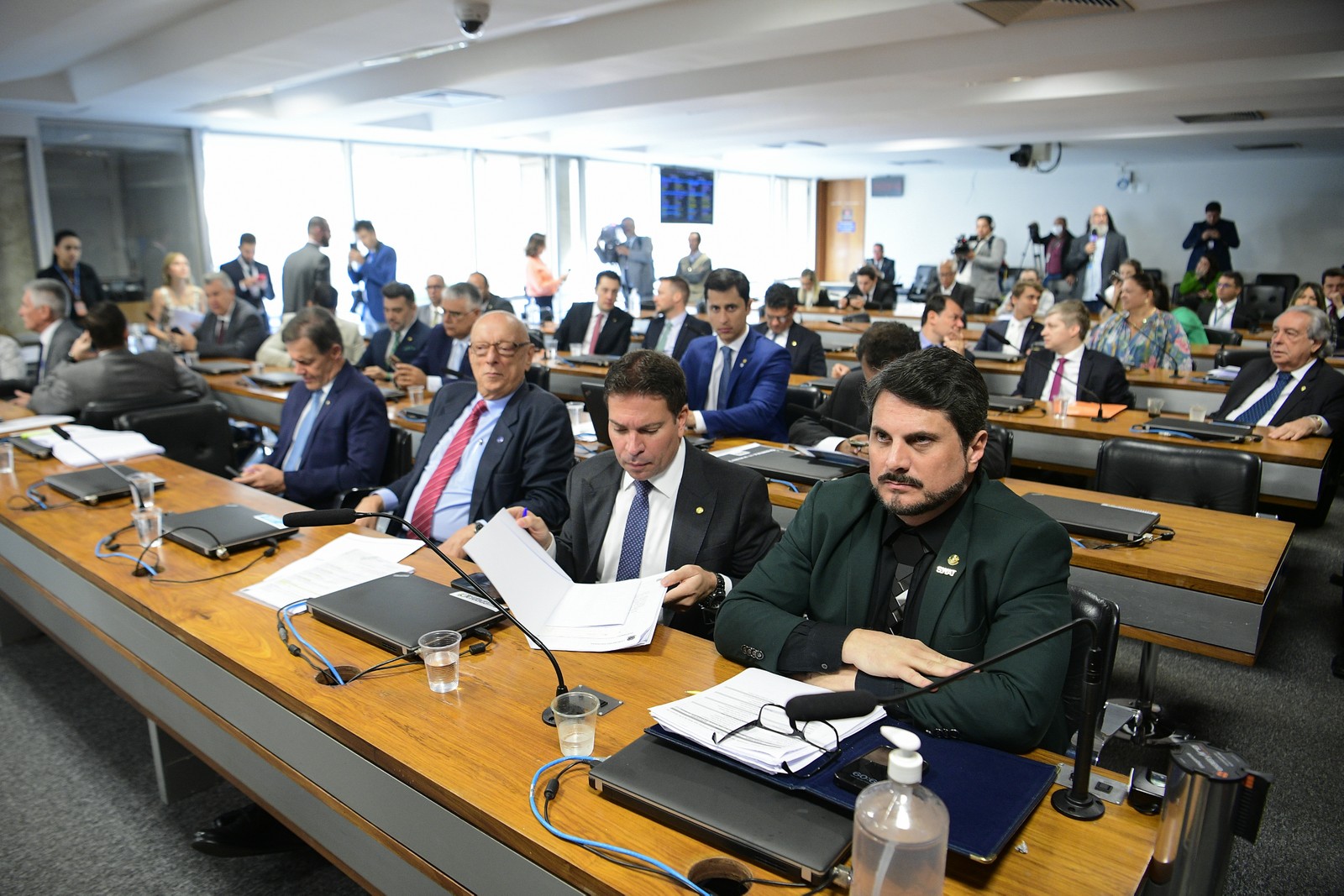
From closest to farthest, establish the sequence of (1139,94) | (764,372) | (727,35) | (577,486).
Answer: (577,486), (764,372), (727,35), (1139,94)

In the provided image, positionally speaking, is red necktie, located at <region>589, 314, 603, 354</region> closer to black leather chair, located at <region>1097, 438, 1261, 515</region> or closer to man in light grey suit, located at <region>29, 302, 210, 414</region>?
man in light grey suit, located at <region>29, 302, 210, 414</region>

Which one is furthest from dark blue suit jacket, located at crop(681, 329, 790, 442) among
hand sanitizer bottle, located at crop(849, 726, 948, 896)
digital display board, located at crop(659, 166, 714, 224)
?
digital display board, located at crop(659, 166, 714, 224)

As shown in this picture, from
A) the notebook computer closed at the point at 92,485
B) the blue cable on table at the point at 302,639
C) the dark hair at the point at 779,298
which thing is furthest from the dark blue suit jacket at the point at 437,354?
the blue cable on table at the point at 302,639

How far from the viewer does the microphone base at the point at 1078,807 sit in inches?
48.8

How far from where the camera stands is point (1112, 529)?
2.48m

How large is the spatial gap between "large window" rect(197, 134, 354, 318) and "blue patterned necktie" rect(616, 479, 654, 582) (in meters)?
9.12

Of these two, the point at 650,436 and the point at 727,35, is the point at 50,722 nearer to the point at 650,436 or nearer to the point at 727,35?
the point at 650,436

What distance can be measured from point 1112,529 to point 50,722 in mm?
3420

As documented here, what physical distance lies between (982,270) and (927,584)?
11.0 m

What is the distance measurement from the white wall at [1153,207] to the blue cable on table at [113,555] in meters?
15.3

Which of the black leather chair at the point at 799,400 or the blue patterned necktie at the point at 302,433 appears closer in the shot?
the blue patterned necktie at the point at 302,433

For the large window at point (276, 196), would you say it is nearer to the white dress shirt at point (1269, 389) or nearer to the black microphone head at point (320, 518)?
the white dress shirt at point (1269, 389)

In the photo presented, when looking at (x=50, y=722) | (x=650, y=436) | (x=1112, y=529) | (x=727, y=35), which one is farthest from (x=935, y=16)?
(x=50, y=722)

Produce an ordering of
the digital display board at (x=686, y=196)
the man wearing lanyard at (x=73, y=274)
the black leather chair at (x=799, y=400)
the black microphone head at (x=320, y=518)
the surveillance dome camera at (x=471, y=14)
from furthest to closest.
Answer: the digital display board at (x=686, y=196), the man wearing lanyard at (x=73, y=274), the surveillance dome camera at (x=471, y=14), the black leather chair at (x=799, y=400), the black microphone head at (x=320, y=518)
